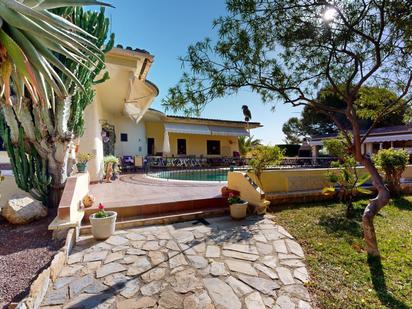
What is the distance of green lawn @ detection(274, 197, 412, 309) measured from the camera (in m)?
4.02

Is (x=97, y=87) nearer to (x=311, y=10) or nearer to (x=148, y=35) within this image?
(x=148, y=35)

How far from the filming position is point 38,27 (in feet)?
6.22

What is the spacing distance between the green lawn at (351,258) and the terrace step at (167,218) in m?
2.20

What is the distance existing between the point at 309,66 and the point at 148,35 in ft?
25.0

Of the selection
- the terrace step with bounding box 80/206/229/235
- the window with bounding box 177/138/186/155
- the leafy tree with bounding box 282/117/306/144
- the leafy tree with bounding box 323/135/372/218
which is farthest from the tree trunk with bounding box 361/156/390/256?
the leafy tree with bounding box 282/117/306/144

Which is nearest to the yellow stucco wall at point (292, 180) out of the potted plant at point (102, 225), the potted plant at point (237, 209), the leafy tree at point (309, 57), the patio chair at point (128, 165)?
the potted plant at point (237, 209)

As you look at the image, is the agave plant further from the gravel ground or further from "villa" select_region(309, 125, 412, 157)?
"villa" select_region(309, 125, 412, 157)

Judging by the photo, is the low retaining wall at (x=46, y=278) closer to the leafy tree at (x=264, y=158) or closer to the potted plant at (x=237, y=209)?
the potted plant at (x=237, y=209)

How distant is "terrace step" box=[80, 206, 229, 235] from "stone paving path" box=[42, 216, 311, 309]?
374 millimetres

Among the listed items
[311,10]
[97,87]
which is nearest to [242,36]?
[311,10]

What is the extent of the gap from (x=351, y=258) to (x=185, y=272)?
384 cm

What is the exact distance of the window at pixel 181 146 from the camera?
27.5 meters

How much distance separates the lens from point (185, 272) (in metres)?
4.60

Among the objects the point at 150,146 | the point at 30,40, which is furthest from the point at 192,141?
the point at 30,40
